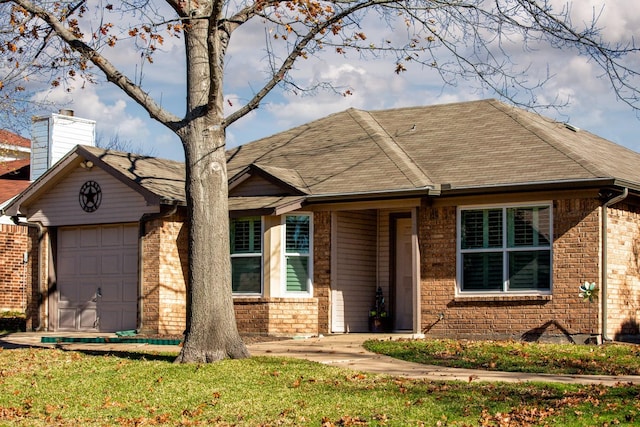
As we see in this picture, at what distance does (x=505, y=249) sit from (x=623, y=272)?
2.32m

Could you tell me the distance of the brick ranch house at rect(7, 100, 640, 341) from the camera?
1797 centimetres

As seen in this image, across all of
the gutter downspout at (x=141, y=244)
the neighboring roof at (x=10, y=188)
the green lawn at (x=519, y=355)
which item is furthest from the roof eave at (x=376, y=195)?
the neighboring roof at (x=10, y=188)

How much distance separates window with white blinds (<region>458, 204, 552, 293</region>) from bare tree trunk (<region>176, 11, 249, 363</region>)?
20.3 ft

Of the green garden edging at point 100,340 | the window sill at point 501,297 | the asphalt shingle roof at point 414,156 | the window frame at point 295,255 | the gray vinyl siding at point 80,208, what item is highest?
the asphalt shingle roof at point 414,156

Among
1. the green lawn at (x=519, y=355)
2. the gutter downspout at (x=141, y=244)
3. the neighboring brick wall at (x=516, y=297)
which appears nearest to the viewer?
the green lawn at (x=519, y=355)

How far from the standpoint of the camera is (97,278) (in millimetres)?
22422

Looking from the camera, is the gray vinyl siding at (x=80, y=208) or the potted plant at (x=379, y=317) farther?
the gray vinyl siding at (x=80, y=208)

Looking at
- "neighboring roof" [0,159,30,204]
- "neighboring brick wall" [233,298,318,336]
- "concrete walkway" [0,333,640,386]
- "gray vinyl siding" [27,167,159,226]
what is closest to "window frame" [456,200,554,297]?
"concrete walkway" [0,333,640,386]

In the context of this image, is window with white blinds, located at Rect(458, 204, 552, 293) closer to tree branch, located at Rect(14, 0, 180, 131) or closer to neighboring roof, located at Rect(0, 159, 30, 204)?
tree branch, located at Rect(14, 0, 180, 131)

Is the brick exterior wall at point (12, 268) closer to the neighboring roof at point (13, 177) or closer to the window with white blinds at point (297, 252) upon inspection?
the neighboring roof at point (13, 177)

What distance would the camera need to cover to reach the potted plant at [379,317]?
20891 mm

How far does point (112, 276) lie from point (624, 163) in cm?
1174

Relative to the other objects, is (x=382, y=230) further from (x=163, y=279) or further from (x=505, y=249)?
(x=163, y=279)

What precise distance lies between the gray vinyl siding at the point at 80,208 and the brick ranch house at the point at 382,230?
0.11ft
